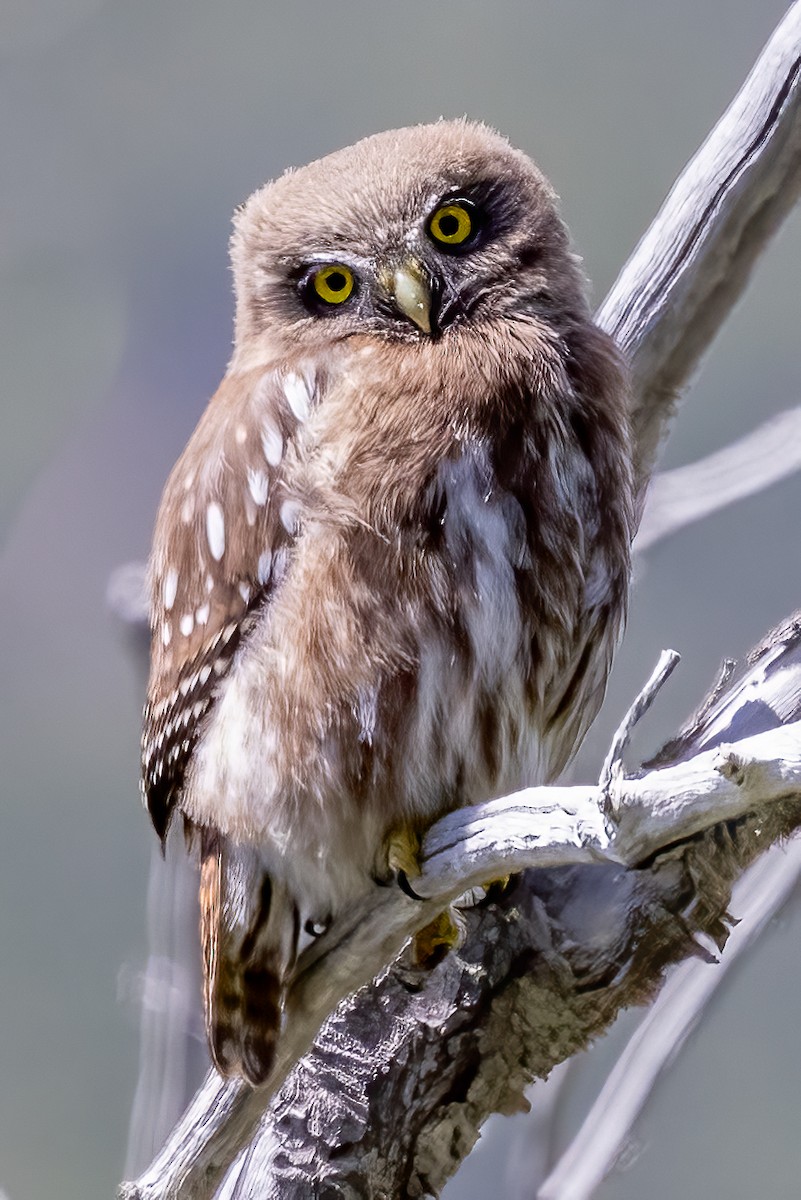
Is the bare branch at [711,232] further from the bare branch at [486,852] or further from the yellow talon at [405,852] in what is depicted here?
the yellow talon at [405,852]

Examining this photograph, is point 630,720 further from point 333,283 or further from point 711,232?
point 711,232

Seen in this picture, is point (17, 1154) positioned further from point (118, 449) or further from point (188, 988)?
point (118, 449)

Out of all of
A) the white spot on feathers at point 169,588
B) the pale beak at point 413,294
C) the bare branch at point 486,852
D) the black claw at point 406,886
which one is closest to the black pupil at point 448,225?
the pale beak at point 413,294

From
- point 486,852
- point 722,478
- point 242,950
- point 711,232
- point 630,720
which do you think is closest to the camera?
point 630,720

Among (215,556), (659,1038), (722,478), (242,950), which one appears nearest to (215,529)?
(215,556)

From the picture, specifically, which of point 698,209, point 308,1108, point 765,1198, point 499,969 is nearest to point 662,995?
point 499,969
